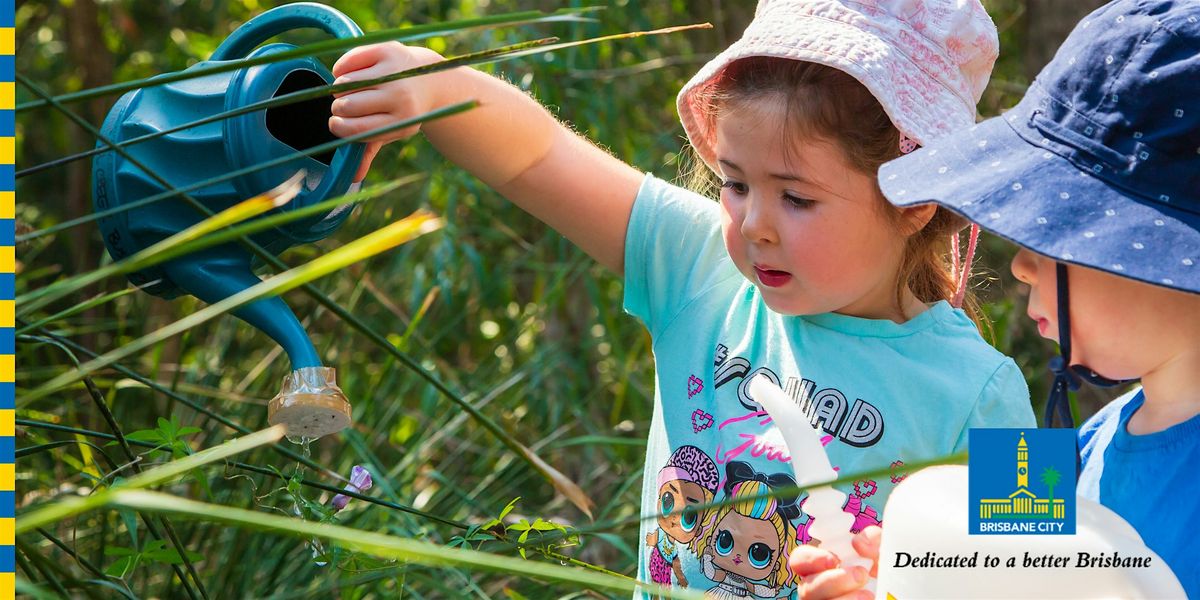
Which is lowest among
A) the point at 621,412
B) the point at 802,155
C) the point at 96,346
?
the point at 621,412

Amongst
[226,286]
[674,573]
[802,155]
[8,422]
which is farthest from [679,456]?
[8,422]

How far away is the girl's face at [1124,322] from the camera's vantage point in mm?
1030

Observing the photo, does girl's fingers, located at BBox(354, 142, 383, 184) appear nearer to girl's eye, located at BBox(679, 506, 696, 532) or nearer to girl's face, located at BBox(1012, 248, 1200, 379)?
girl's eye, located at BBox(679, 506, 696, 532)

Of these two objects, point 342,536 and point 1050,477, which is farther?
point 1050,477

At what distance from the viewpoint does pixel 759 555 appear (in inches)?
51.4

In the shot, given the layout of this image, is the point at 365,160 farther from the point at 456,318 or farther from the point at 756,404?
the point at 456,318

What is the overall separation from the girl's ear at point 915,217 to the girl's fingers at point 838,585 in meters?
→ 0.54

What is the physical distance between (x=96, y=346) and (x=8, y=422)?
2.06 m

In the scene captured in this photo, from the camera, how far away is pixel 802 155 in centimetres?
133

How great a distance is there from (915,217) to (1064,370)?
15.6 inches

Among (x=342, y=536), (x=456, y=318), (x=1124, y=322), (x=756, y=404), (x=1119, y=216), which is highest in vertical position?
(x=342, y=536)

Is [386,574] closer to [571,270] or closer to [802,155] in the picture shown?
[802,155]

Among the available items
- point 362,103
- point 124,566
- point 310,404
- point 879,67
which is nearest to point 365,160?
point 362,103

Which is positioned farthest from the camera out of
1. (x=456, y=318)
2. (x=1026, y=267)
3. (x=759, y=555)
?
(x=456, y=318)
